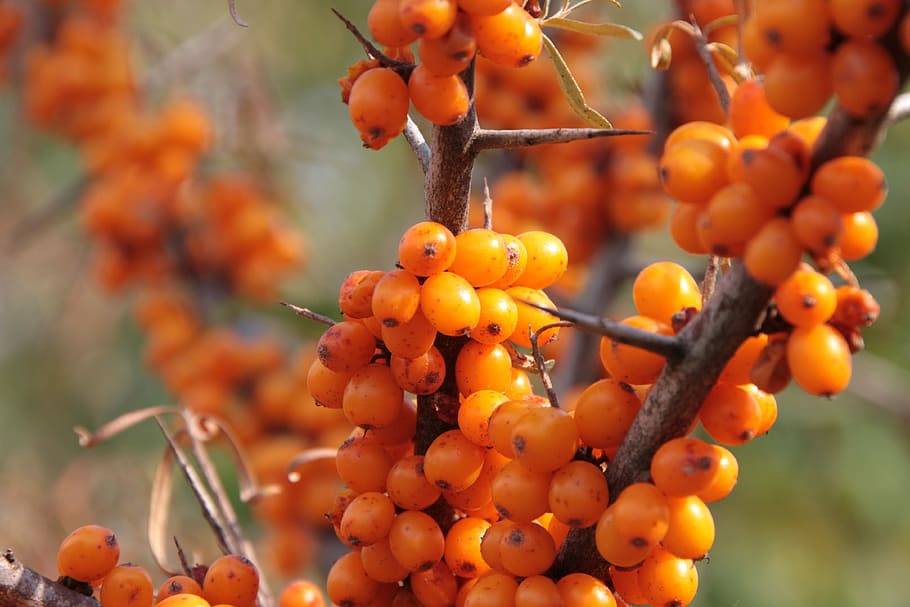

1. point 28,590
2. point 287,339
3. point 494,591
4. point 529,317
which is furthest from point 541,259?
point 287,339

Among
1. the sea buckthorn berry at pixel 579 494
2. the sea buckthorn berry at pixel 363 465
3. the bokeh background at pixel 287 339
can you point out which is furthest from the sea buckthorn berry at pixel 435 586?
the bokeh background at pixel 287 339

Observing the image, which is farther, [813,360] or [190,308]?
[190,308]

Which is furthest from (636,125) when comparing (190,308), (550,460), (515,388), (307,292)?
(307,292)

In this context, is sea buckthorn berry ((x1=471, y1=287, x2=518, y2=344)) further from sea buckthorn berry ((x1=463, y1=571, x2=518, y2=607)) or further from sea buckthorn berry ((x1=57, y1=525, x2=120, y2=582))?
sea buckthorn berry ((x1=57, y1=525, x2=120, y2=582))

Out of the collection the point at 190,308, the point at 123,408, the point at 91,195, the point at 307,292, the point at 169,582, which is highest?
the point at 169,582

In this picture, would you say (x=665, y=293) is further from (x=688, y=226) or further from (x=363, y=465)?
(x=363, y=465)

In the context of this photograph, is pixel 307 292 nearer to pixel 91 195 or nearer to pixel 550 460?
pixel 91 195

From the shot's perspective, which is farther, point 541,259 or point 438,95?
point 541,259

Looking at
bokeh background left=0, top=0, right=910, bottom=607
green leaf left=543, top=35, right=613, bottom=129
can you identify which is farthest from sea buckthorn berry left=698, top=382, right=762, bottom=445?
bokeh background left=0, top=0, right=910, bottom=607
